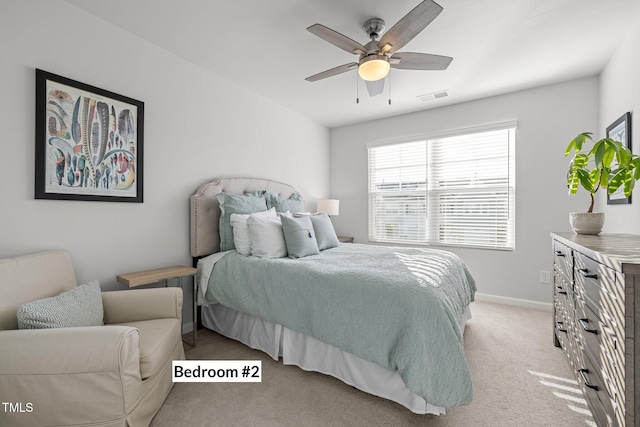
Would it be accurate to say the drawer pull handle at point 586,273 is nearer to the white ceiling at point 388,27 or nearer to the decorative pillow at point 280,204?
the white ceiling at point 388,27

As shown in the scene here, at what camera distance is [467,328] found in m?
2.87

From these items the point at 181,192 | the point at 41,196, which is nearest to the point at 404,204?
the point at 181,192

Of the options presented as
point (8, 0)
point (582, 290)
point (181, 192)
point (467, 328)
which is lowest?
point (467, 328)

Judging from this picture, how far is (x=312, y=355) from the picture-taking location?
2020 millimetres

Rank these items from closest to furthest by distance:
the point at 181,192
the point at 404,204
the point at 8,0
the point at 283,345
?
the point at 8,0 < the point at 283,345 < the point at 181,192 < the point at 404,204

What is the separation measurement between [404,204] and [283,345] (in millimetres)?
2958

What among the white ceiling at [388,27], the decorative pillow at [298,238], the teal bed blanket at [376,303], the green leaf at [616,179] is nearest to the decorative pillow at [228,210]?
the teal bed blanket at [376,303]

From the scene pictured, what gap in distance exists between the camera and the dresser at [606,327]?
1044mm

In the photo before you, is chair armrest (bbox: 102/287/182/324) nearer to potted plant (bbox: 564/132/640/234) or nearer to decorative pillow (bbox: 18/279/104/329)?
decorative pillow (bbox: 18/279/104/329)

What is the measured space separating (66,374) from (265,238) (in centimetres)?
153

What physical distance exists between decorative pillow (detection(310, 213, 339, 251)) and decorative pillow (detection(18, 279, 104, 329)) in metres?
1.83

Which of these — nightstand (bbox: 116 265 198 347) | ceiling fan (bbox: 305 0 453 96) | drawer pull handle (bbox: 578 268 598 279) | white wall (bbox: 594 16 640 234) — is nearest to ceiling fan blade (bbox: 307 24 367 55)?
ceiling fan (bbox: 305 0 453 96)

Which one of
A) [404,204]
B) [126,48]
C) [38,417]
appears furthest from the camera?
[404,204]

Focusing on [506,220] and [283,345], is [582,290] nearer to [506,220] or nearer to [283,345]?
[283,345]
